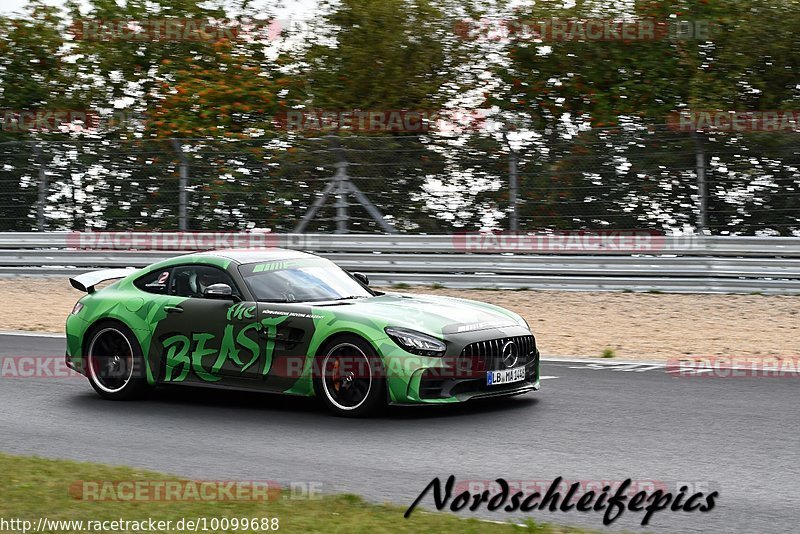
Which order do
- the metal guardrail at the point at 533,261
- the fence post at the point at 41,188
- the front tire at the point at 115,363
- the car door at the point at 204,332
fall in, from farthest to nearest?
1. the fence post at the point at 41,188
2. the metal guardrail at the point at 533,261
3. the front tire at the point at 115,363
4. the car door at the point at 204,332

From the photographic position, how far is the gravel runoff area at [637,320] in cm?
1355

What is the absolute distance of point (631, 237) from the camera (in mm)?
17688

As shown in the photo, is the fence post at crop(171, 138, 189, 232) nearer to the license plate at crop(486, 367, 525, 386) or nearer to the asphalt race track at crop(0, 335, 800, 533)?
the asphalt race track at crop(0, 335, 800, 533)

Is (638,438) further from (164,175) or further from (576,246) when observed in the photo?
(164,175)

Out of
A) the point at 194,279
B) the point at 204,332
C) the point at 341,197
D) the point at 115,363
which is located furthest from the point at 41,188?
the point at 204,332

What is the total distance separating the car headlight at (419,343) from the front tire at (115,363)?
2.55 meters

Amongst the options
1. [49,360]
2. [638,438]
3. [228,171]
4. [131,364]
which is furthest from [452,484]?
[228,171]

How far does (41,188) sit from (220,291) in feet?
45.6

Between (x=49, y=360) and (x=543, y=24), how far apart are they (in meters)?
13.7

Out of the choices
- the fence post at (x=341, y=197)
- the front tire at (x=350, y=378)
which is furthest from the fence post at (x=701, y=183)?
the front tire at (x=350, y=378)

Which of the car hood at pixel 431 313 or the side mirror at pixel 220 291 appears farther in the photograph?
the side mirror at pixel 220 291

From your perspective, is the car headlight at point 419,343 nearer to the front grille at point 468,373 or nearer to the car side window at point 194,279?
the front grille at point 468,373

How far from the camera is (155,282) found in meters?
10.7

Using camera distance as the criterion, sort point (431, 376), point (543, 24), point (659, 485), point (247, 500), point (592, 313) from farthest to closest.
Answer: point (543, 24) → point (592, 313) → point (431, 376) → point (659, 485) → point (247, 500)
